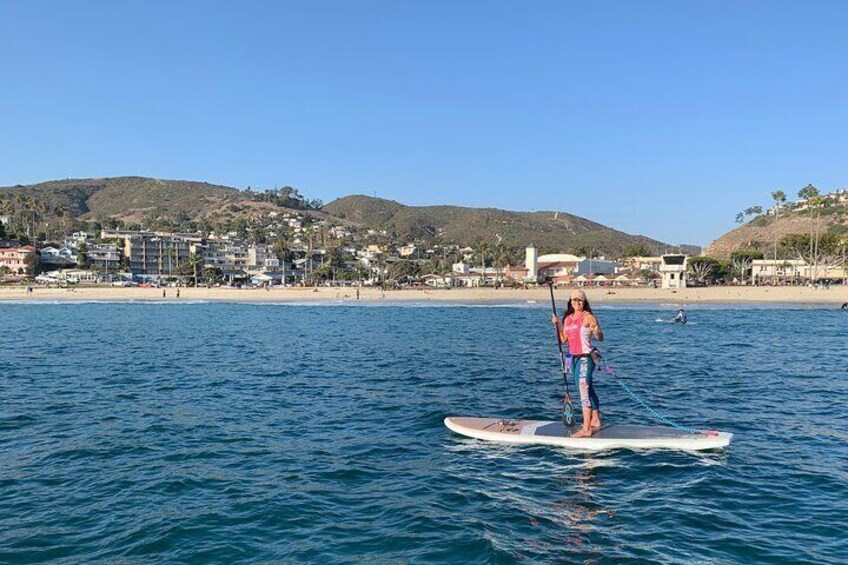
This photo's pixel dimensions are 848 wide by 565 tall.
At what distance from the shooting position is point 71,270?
13150 centimetres

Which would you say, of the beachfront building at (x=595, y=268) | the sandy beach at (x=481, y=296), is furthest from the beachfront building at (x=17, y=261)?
the beachfront building at (x=595, y=268)

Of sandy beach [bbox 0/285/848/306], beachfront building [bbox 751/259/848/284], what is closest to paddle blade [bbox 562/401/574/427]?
sandy beach [bbox 0/285/848/306]

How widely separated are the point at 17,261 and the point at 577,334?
146 m

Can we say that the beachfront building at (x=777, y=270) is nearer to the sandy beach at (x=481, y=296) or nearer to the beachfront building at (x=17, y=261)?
the sandy beach at (x=481, y=296)

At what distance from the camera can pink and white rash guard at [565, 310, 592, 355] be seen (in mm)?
11367

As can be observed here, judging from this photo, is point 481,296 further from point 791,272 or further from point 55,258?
point 55,258

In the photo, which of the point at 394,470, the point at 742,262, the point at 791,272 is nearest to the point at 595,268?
the point at 742,262

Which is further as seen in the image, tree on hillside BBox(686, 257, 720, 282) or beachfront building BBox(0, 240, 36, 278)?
beachfront building BBox(0, 240, 36, 278)

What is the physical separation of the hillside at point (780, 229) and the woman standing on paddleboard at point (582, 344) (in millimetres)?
164505

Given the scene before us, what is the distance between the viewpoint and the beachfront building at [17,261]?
4998 inches

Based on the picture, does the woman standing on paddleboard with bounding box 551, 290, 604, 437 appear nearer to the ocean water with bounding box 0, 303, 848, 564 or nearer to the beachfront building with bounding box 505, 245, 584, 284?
the ocean water with bounding box 0, 303, 848, 564

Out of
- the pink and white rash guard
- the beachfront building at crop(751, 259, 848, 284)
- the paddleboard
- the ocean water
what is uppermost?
the beachfront building at crop(751, 259, 848, 284)

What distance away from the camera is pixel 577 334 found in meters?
11.5

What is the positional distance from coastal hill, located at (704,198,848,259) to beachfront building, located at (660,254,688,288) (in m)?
74.2
